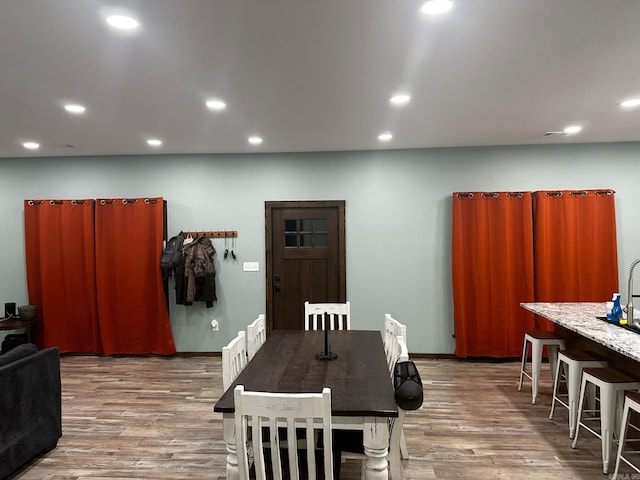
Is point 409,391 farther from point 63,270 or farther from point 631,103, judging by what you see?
point 63,270

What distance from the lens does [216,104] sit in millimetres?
3068

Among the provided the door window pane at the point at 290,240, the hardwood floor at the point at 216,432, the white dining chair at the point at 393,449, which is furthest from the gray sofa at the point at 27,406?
the door window pane at the point at 290,240

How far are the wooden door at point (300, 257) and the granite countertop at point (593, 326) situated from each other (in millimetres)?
2254

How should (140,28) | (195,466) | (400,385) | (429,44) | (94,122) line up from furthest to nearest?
(94,122), (195,466), (429,44), (140,28), (400,385)

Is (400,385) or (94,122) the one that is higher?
(94,122)

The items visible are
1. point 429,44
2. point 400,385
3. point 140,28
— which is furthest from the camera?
point 429,44

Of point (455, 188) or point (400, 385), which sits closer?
point (400, 385)

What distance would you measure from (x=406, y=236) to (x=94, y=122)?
11.5ft

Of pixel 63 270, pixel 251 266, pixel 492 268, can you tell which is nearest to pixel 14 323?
pixel 63 270

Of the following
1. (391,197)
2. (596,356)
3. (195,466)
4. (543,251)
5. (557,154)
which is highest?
(557,154)

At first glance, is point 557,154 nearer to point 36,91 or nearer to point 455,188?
point 455,188

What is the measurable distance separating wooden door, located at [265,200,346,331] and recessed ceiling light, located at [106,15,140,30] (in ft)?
10.1

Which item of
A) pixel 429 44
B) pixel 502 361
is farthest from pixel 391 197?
pixel 429 44

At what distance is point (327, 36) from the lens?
6.65ft
